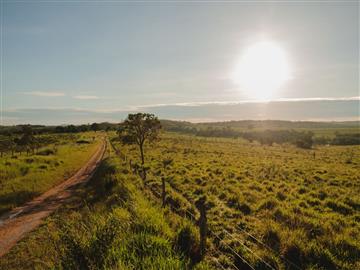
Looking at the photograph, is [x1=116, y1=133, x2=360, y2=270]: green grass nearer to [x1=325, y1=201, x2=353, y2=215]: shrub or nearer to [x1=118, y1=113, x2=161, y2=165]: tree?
[x1=325, y1=201, x2=353, y2=215]: shrub

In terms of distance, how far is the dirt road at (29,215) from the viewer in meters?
12.1

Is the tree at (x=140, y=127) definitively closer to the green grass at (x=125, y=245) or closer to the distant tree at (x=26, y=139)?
the green grass at (x=125, y=245)

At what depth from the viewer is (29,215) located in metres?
15.1

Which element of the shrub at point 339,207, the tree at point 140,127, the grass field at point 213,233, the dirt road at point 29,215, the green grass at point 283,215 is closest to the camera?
the grass field at point 213,233

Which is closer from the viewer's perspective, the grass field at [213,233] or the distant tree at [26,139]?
the grass field at [213,233]

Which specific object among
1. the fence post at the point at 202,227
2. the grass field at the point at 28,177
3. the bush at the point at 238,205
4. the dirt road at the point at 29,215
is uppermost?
the fence post at the point at 202,227

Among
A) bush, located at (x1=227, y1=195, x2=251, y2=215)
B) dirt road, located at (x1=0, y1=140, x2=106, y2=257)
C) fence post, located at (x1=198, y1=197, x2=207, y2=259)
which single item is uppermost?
fence post, located at (x1=198, y1=197, x2=207, y2=259)

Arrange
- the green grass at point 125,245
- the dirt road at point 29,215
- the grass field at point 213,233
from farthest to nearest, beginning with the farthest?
the dirt road at point 29,215 < the grass field at point 213,233 < the green grass at point 125,245

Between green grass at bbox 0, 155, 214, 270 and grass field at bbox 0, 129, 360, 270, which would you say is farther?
grass field at bbox 0, 129, 360, 270

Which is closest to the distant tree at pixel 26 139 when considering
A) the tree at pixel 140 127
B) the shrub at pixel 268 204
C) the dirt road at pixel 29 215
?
→ the tree at pixel 140 127

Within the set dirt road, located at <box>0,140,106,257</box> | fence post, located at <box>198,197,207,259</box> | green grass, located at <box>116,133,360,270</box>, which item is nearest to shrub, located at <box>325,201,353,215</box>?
green grass, located at <box>116,133,360,270</box>

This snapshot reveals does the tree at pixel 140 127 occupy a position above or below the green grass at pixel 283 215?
above

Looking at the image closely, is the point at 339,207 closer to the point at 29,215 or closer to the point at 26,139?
the point at 29,215

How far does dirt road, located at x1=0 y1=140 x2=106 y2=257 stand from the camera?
12.1 meters
